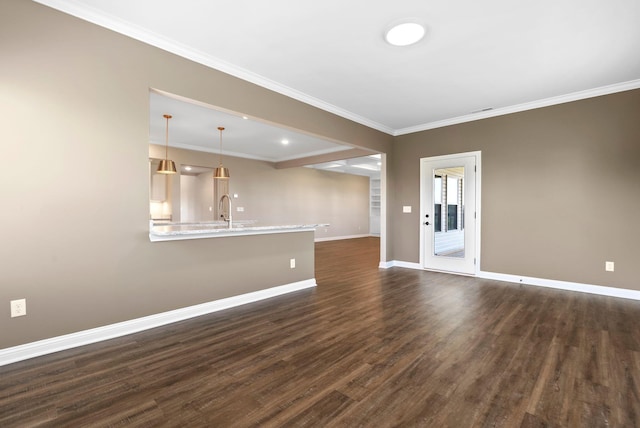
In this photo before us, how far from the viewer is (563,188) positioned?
4.24 m

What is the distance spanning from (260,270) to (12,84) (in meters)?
2.75

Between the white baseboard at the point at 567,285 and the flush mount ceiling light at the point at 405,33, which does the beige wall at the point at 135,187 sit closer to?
the white baseboard at the point at 567,285

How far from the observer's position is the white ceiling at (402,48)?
2.40m

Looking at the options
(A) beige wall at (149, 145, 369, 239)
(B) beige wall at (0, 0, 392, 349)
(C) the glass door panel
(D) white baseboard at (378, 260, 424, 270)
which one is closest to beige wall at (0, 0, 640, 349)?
(B) beige wall at (0, 0, 392, 349)

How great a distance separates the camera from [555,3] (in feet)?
7.66

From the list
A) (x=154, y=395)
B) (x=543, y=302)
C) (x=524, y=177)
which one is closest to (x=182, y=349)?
(x=154, y=395)

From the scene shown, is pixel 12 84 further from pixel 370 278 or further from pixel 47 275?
pixel 370 278

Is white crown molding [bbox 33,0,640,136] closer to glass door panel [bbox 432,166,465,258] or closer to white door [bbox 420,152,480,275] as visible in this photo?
white door [bbox 420,152,480,275]

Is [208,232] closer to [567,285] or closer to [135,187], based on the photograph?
[135,187]

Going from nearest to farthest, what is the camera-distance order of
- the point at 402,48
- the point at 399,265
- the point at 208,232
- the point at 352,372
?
the point at 352,372 → the point at 402,48 → the point at 208,232 → the point at 399,265

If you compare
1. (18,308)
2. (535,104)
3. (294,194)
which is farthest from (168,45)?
(294,194)

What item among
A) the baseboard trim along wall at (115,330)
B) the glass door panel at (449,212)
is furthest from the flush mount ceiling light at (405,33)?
the baseboard trim along wall at (115,330)

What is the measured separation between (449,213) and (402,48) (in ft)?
10.6

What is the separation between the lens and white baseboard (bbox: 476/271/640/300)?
3.81 m
